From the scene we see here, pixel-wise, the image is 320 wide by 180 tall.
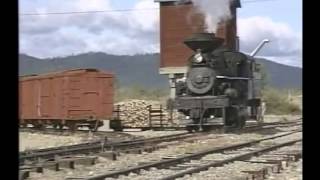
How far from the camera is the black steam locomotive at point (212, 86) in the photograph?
19328mm

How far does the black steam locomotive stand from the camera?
19.3 meters

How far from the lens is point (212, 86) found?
1938 cm

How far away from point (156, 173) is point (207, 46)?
10584 millimetres

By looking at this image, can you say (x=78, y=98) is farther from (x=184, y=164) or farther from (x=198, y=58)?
(x=184, y=164)

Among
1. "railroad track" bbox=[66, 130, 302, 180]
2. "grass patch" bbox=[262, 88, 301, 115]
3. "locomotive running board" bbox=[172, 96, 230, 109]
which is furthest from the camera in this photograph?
"grass patch" bbox=[262, 88, 301, 115]

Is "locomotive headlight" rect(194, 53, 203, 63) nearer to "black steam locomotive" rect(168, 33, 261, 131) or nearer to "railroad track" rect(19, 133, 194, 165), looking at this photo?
"black steam locomotive" rect(168, 33, 261, 131)

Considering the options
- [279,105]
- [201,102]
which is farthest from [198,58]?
[279,105]

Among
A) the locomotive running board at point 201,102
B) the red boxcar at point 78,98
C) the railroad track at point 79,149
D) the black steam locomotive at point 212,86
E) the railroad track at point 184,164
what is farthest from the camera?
the red boxcar at point 78,98

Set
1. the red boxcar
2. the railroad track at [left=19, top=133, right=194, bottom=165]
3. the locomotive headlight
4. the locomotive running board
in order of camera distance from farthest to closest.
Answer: the red boxcar
the locomotive headlight
the locomotive running board
the railroad track at [left=19, top=133, right=194, bottom=165]

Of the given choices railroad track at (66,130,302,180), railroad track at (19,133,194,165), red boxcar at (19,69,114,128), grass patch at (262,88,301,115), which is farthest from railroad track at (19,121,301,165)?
grass patch at (262,88,301,115)

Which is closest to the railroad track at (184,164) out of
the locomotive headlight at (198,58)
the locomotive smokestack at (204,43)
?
the locomotive headlight at (198,58)

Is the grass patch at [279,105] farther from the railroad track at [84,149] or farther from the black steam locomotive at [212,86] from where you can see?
the railroad track at [84,149]

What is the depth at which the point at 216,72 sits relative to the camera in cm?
1936

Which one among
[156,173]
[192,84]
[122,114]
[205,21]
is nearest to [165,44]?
[122,114]
